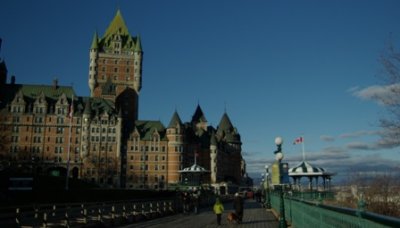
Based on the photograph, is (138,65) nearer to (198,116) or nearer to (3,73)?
(198,116)

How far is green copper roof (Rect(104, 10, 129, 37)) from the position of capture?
129000mm

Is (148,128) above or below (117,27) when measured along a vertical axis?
below

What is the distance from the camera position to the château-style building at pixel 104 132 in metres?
100

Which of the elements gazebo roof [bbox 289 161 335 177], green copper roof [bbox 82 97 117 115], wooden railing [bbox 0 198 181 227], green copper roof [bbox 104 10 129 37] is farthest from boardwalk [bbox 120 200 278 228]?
green copper roof [bbox 104 10 129 37]

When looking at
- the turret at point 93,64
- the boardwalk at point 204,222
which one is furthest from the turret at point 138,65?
the boardwalk at point 204,222

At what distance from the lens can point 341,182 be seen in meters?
25.2

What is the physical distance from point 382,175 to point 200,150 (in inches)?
4135

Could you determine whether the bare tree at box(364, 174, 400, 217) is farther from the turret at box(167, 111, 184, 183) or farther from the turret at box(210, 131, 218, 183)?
the turret at box(210, 131, 218, 183)

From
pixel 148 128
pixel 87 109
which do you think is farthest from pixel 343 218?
pixel 148 128

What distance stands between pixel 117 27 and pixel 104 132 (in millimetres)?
42680

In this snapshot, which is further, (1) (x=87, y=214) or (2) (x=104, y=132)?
(2) (x=104, y=132)

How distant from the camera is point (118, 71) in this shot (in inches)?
4749

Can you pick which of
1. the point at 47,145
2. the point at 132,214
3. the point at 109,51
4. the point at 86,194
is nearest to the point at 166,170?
the point at 47,145

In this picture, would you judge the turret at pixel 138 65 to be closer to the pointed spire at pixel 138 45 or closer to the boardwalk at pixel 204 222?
the pointed spire at pixel 138 45
